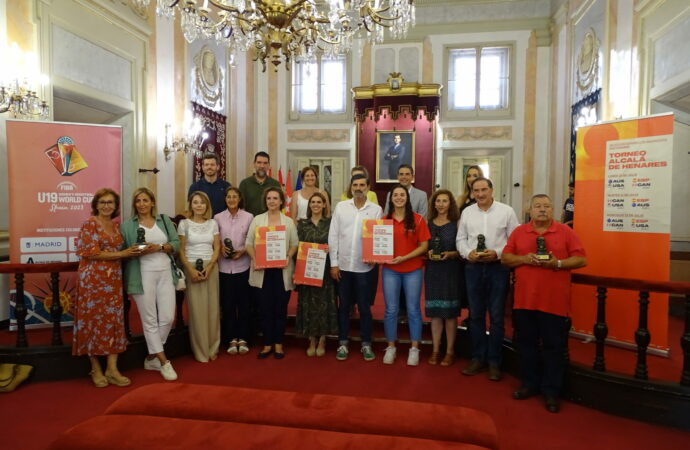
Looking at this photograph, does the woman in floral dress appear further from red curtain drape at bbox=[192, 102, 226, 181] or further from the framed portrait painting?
the framed portrait painting

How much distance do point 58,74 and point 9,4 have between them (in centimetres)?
83

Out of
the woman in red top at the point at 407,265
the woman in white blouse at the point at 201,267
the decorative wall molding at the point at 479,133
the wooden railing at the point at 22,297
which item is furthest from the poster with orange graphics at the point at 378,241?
the decorative wall molding at the point at 479,133

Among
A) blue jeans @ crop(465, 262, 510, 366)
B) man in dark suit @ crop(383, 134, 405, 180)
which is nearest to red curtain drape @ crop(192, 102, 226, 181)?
man in dark suit @ crop(383, 134, 405, 180)

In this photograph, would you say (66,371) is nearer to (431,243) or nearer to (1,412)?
(1,412)

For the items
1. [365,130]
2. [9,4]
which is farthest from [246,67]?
[9,4]

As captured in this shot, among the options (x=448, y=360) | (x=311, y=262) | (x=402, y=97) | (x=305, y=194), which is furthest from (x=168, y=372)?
(x=402, y=97)

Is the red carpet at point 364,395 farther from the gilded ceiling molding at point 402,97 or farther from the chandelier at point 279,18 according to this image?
Answer: the gilded ceiling molding at point 402,97

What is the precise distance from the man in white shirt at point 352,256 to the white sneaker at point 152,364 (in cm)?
149

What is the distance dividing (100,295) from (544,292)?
3.18 metres

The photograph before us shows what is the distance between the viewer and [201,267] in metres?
3.67

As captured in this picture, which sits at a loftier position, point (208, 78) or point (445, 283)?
point (208, 78)

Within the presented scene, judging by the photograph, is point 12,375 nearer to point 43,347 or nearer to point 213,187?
point 43,347

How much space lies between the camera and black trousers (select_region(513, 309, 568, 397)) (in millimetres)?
2943

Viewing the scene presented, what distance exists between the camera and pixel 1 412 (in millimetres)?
2844
